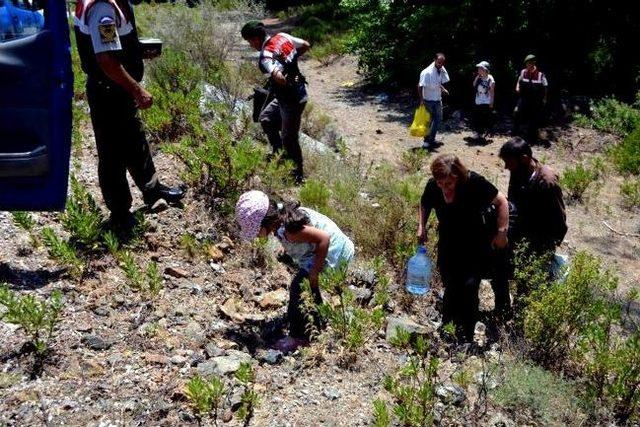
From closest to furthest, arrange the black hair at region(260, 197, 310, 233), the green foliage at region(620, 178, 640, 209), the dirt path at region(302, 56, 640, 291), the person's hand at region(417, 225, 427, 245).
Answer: the black hair at region(260, 197, 310, 233), the person's hand at region(417, 225, 427, 245), the dirt path at region(302, 56, 640, 291), the green foliage at region(620, 178, 640, 209)

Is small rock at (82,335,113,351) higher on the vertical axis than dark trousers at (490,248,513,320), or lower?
higher

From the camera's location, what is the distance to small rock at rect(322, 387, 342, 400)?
3.33 metres

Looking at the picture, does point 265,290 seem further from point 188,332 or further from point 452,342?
point 452,342

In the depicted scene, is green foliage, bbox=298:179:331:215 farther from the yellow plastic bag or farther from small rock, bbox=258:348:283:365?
the yellow plastic bag

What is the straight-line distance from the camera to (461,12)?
12.0 m

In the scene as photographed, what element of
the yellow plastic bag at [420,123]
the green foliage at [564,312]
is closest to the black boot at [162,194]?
the green foliage at [564,312]

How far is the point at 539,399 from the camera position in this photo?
132 inches

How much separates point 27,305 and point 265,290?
66.8 inches

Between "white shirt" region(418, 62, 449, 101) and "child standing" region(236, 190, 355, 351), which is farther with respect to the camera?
"white shirt" region(418, 62, 449, 101)

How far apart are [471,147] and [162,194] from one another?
685cm

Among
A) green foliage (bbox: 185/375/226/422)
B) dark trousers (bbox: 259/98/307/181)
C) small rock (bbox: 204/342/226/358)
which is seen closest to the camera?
green foliage (bbox: 185/375/226/422)

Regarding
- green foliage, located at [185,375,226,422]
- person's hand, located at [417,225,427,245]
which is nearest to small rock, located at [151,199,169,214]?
person's hand, located at [417,225,427,245]

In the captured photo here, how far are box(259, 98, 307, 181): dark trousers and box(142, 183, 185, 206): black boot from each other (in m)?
1.27

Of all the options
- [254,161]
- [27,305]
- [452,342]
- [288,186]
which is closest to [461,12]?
[288,186]
